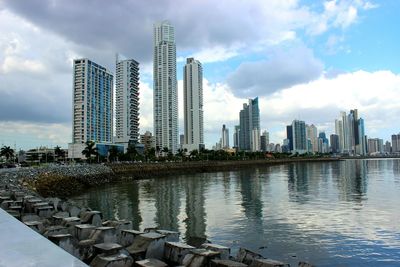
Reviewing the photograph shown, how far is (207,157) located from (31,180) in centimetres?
12098

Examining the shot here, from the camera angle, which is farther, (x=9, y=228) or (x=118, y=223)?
(x=118, y=223)

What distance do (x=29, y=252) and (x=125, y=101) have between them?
182 m

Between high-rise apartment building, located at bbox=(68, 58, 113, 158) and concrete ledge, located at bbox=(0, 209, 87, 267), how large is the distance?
481 ft

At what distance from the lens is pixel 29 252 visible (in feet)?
18.6

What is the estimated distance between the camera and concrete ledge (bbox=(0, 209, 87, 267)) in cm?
506

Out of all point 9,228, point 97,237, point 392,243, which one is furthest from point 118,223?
point 392,243

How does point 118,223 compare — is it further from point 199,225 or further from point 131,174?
point 131,174

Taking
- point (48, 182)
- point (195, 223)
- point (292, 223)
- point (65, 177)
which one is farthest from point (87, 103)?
point (292, 223)

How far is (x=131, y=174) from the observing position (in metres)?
81.4

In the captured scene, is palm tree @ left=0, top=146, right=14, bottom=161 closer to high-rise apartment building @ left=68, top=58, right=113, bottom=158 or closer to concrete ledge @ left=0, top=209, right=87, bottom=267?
high-rise apartment building @ left=68, top=58, right=113, bottom=158

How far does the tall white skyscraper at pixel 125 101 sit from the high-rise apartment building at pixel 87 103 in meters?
9.97

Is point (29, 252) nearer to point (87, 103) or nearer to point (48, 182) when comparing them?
point (48, 182)

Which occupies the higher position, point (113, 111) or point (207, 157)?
point (113, 111)

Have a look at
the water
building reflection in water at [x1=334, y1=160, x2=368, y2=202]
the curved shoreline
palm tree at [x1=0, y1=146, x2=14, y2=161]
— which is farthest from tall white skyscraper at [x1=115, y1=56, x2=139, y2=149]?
the water
